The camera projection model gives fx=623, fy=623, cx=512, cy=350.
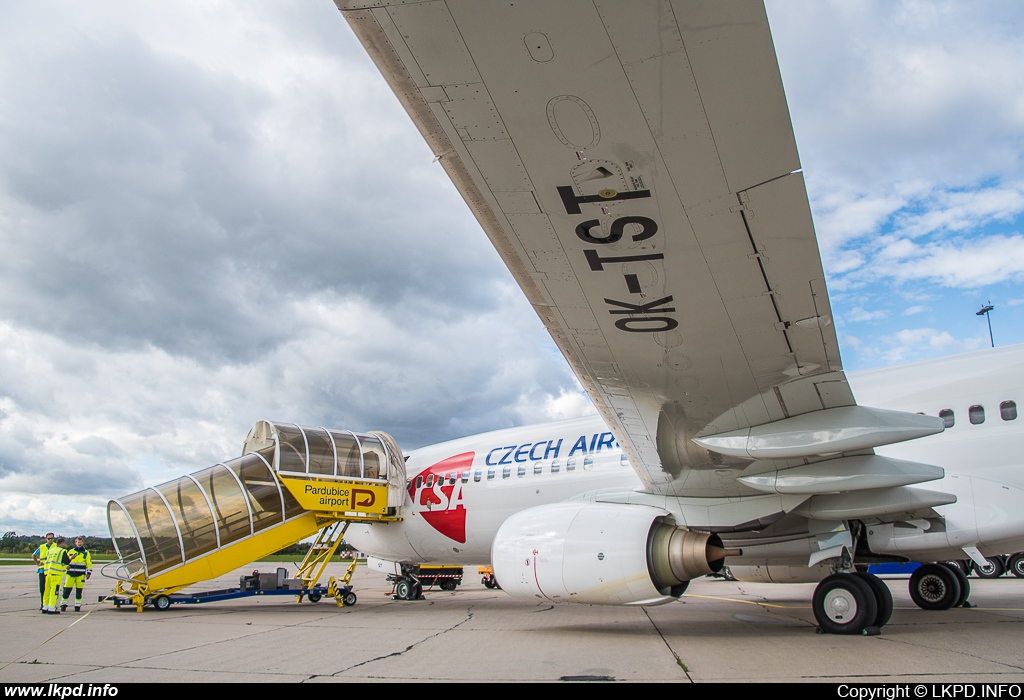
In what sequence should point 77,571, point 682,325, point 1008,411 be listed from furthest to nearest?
point 77,571
point 1008,411
point 682,325

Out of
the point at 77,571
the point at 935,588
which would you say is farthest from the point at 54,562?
the point at 935,588

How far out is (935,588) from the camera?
10172mm

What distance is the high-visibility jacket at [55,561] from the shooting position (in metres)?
11.0

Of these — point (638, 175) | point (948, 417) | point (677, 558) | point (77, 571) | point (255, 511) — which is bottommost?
point (77, 571)

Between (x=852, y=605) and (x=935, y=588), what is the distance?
5026 mm

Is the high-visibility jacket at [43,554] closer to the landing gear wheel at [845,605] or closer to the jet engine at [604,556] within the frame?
the jet engine at [604,556]

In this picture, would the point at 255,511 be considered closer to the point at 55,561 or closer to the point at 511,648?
the point at 55,561

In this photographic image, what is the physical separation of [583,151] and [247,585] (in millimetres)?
12586

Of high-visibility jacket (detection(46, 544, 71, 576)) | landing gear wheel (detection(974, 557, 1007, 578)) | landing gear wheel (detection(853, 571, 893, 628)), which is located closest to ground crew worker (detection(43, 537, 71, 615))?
high-visibility jacket (detection(46, 544, 71, 576))

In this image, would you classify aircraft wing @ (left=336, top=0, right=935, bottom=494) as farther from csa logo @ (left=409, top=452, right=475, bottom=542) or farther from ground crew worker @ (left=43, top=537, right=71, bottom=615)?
ground crew worker @ (left=43, top=537, right=71, bottom=615)

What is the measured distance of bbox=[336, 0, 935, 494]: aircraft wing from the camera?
2.86m

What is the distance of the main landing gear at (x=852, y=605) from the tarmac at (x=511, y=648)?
0.16 m

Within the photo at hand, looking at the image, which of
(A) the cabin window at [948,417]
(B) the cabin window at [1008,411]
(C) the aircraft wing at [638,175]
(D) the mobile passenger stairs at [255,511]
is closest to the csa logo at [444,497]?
(D) the mobile passenger stairs at [255,511]
